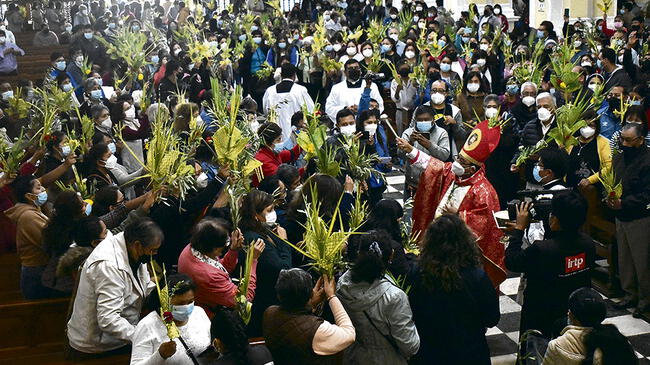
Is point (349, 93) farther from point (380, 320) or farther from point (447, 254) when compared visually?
point (380, 320)

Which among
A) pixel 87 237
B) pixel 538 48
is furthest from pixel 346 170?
pixel 538 48

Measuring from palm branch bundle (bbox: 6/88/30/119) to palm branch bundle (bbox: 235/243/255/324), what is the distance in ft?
22.6

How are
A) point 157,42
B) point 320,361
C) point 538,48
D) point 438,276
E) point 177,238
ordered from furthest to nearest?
point 157,42 → point 538,48 → point 177,238 → point 438,276 → point 320,361

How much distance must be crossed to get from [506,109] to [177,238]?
564 cm

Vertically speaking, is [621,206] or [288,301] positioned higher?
[288,301]

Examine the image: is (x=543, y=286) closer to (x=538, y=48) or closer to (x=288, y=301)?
(x=288, y=301)

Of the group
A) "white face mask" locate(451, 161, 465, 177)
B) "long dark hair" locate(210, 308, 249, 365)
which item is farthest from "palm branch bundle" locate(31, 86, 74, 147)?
"long dark hair" locate(210, 308, 249, 365)

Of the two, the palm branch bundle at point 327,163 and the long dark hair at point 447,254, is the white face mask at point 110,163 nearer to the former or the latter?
the palm branch bundle at point 327,163

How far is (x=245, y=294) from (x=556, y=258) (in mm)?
1862

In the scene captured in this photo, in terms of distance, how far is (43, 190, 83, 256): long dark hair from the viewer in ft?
19.8

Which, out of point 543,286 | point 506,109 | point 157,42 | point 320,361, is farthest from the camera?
point 157,42

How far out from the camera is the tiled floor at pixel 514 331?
269 inches

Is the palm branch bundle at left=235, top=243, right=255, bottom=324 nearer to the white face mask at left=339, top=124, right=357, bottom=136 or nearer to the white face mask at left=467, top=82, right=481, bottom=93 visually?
the white face mask at left=339, top=124, right=357, bottom=136

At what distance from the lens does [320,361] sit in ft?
14.7
